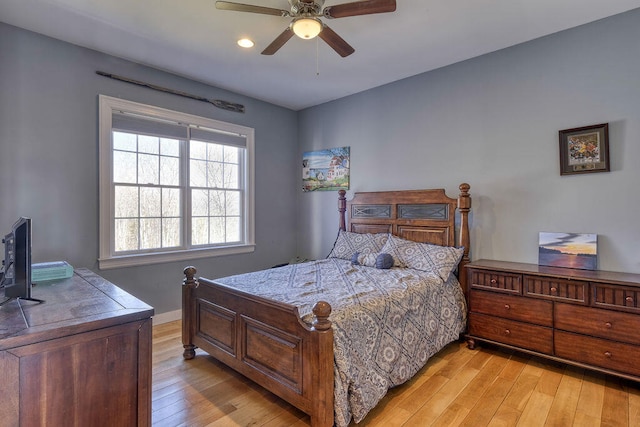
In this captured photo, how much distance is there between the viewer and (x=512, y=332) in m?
2.66

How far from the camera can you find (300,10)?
6.77 feet

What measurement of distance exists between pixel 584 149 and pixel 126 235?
4443 mm

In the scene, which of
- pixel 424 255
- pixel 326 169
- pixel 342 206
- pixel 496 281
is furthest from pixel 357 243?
pixel 496 281

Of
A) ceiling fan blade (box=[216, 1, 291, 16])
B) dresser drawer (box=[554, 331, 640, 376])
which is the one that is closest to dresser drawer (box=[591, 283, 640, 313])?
Result: dresser drawer (box=[554, 331, 640, 376])

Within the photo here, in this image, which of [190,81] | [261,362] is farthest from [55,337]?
[190,81]

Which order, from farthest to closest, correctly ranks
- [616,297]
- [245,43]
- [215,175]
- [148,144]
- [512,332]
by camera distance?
1. [215,175]
2. [148,144]
3. [245,43]
4. [512,332]
5. [616,297]

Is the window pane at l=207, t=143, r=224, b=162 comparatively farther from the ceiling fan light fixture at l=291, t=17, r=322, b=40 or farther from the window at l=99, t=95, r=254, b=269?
the ceiling fan light fixture at l=291, t=17, r=322, b=40

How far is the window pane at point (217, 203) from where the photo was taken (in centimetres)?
→ 411

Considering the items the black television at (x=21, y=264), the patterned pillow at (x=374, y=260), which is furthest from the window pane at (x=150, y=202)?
the patterned pillow at (x=374, y=260)

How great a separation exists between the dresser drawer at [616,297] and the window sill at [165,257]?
3683 mm

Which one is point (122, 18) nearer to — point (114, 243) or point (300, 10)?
point (300, 10)

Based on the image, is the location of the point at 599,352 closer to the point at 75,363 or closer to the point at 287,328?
the point at 287,328

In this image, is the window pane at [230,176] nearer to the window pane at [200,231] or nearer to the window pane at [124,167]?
the window pane at [200,231]

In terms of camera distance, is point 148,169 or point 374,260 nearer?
point 374,260
